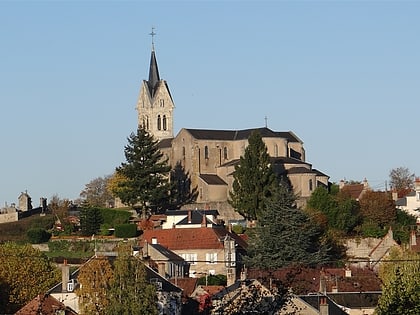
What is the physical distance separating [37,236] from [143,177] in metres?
10.7

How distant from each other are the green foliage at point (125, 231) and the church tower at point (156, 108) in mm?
36521

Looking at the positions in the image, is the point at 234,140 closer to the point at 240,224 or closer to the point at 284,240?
the point at 240,224

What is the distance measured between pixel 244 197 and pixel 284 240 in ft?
39.1

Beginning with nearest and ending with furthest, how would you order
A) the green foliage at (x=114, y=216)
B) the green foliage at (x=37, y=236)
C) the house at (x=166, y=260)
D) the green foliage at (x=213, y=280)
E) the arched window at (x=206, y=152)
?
the green foliage at (x=213, y=280) < the house at (x=166, y=260) < the green foliage at (x=37, y=236) < the green foliage at (x=114, y=216) < the arched window at (x=206, y=152)

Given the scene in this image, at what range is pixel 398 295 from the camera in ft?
133

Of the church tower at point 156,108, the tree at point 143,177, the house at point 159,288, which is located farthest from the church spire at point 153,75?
the house at point 159,288

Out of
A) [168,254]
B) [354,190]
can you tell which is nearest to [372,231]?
[168,254]

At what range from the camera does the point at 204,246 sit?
77688mm

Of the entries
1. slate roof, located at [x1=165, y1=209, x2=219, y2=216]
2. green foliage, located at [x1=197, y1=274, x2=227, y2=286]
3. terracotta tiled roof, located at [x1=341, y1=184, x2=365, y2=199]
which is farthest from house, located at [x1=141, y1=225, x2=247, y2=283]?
terracotta tiled roof, located at [x1=341, y1=184, x2=365, y2=199]

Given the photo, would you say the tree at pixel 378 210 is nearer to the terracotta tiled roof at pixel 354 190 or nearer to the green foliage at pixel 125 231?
the terracotta tiled roof at pixel 354 190

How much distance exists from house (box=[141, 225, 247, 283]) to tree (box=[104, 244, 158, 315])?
100 feet

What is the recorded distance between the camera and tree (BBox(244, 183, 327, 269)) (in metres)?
74.1

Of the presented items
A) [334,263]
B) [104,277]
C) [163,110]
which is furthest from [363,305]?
[163,110]

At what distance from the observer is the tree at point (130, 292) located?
3953 cm
